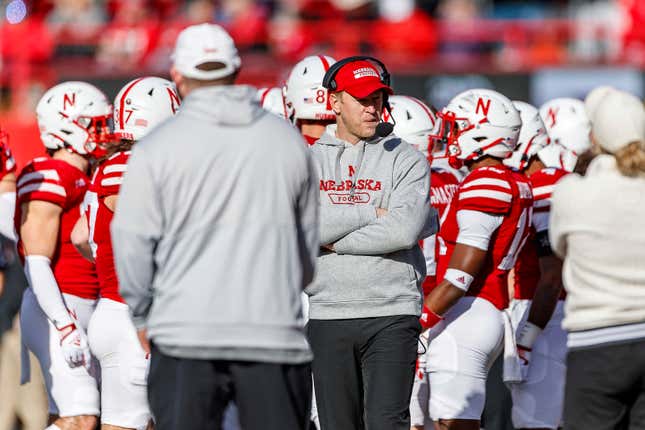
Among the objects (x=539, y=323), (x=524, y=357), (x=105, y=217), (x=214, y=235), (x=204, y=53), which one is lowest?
(x=524, y=357)

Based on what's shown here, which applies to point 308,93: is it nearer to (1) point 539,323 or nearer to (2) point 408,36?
(1) point 539,323

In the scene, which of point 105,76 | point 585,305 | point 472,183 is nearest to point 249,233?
point 585,305

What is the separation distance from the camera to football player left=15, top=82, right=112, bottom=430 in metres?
6.70

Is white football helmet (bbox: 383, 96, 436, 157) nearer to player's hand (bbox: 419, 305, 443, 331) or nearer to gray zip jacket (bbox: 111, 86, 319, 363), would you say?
player's hand (bbox: 419, 305, 443, 331)

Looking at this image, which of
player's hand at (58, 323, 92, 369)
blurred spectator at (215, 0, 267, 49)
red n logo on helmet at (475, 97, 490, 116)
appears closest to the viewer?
player's hand at (58, 323, 92, 369)

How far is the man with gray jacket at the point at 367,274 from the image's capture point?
5977 mm

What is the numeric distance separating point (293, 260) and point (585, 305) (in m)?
1.13

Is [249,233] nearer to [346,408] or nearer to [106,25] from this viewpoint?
[346,408]

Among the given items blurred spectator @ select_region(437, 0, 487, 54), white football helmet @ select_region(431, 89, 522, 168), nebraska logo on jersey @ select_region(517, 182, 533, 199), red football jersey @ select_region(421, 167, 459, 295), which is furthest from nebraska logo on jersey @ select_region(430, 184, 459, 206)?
blurred spectator @ select_region(437, 0, 487, 54)

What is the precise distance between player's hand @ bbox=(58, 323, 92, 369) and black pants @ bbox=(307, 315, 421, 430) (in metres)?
1.25

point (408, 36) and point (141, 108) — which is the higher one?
point (141, 108)

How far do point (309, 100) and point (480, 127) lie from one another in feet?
3.28

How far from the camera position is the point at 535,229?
Answer: 7.18 meters

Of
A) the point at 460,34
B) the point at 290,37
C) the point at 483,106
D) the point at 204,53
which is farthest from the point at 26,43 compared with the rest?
the point at 204,53
